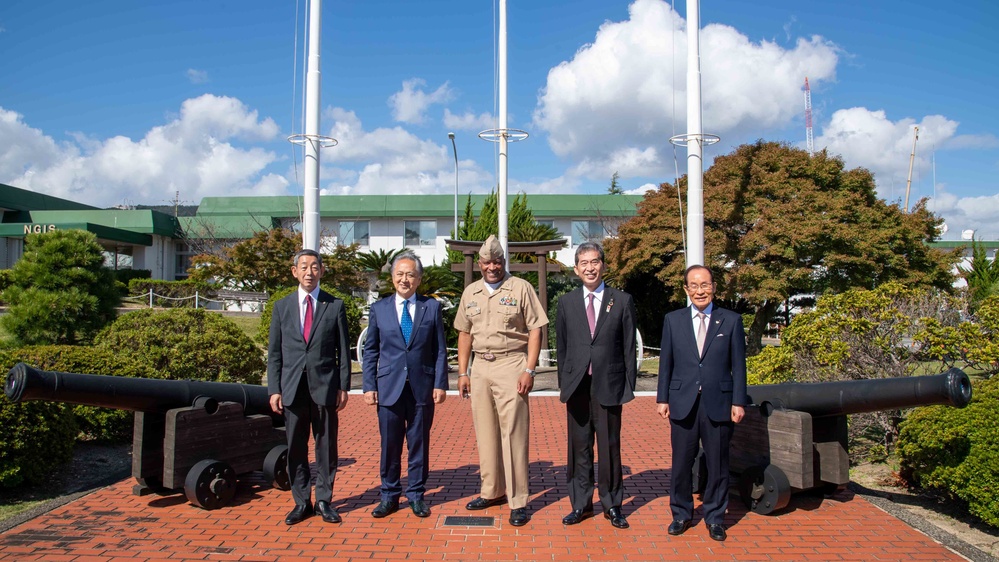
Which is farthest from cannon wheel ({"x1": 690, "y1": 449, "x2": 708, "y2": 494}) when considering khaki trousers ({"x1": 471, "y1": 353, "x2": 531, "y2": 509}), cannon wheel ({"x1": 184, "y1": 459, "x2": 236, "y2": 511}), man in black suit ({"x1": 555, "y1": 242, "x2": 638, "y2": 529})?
cannon wheel ({"x1": 184, "y1": 459, "x2": 236, "y2": 511})

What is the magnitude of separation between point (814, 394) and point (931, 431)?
3.46 feet

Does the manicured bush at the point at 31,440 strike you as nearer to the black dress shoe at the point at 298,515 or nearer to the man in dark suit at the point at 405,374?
the black dress shoe at the point at 298,515

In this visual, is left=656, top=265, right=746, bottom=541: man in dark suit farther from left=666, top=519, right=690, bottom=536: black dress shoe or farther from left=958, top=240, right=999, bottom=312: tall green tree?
left=958, top=240, right=999, bottom=312: tall green tree

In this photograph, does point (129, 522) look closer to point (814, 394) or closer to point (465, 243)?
point (814, 394)

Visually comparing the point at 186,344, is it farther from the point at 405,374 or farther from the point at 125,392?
the point at 405,374

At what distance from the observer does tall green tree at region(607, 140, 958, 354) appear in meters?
14.5

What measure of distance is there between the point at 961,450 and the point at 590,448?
9.03 ft

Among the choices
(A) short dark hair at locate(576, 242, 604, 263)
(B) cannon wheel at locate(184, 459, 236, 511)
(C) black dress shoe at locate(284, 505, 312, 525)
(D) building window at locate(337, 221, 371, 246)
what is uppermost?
(D) building window at locate(337, 221, 371, 246)

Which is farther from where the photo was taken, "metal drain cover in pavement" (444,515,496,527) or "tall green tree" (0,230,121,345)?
"tall green tree" (0,230,121,345)

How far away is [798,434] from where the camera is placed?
16.6 ft

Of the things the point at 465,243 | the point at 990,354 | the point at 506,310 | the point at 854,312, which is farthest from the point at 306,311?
the point at 465,243

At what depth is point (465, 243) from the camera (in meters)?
14.5

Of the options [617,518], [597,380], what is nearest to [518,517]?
[617,518]

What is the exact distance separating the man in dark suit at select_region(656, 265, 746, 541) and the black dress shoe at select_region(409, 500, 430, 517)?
171 cm
